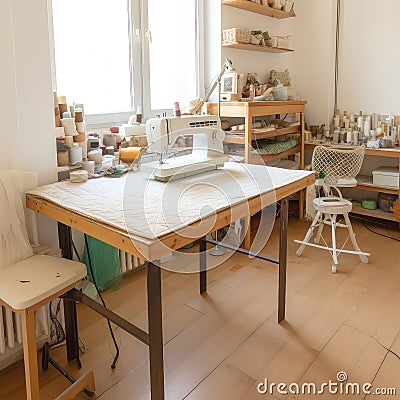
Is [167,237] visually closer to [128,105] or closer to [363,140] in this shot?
[128,105]

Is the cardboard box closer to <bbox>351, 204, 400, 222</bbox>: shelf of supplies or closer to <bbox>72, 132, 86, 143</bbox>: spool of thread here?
A: <bbox>351, 204, 400, 222</bbox>: shelf of supplies

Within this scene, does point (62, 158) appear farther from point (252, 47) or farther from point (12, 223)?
point (252, 47)

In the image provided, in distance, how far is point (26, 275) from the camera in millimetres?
1610

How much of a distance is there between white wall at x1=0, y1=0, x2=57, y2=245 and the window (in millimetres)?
579

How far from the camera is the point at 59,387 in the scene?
1.84 metres

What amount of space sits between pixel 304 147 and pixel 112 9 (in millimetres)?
2210

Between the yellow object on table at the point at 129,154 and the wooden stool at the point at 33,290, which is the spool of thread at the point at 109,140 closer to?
the yellow object on table at the point at 129,154

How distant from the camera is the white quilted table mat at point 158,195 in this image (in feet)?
4.73

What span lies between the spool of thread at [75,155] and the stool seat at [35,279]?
67 cm

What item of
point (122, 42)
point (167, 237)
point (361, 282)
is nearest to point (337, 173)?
point (361, 282)

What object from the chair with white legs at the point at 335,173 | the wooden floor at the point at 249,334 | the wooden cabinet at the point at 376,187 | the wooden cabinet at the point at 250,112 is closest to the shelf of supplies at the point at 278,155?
the wooden cabinet at the point at 250,112

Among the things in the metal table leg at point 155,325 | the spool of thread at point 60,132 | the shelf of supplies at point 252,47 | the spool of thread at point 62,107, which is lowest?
the metal table leg at point 155,325

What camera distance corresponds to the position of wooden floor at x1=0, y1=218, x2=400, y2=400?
1872 millimetres

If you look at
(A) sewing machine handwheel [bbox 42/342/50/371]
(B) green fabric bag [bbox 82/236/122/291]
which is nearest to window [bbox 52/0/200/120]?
(B) green fabric bag [bbox 82/236/122/291]
